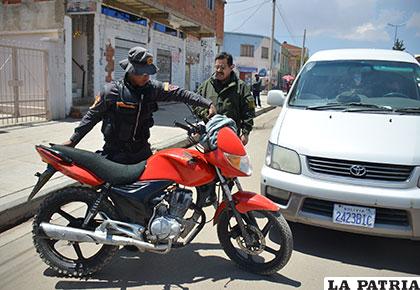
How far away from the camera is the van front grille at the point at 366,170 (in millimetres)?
3080

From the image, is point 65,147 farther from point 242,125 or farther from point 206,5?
point 206,5

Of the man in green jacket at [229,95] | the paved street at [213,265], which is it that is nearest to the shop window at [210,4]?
the man in green jacket at [229,95]

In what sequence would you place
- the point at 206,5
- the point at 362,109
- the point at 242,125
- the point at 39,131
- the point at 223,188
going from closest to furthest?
the point at 223,188 → the point at 362,109 → the point at 242,125 → the point at 39,131 → the point at 206,5

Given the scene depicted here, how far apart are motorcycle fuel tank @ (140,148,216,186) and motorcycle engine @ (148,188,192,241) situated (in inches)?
5.1

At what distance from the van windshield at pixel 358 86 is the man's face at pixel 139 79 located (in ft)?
6.13

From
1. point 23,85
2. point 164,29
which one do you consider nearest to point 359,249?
point 23,85

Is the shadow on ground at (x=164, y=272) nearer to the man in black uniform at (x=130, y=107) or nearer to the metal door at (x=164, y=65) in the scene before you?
the man in black uniform at (x=130, y=107)

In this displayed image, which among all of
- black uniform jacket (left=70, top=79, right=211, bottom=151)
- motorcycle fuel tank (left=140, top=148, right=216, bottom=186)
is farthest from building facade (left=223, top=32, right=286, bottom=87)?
motorcycle fuel tank (left=140, top=148, right=216, bottom=186)

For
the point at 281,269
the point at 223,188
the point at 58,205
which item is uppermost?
the point at 223,188

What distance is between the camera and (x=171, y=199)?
290 centimetres

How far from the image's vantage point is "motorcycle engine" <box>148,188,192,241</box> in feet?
9.45

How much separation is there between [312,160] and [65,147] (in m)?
Result: 2.09

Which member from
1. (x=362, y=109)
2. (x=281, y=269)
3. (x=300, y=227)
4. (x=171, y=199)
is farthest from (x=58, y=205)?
(x=362, y=109)

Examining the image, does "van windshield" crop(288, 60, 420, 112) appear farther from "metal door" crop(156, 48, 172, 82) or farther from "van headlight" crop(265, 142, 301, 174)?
"metal door" crop(156, 48, 172, 82)
